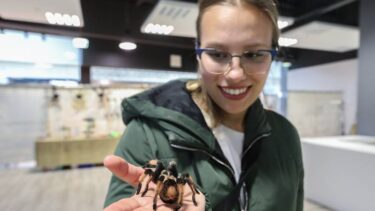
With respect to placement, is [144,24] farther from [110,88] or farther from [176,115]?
[176,115]

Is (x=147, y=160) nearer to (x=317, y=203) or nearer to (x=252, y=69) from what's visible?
(x=252, y=69)

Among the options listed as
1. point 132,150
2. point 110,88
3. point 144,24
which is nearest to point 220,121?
point 132,150

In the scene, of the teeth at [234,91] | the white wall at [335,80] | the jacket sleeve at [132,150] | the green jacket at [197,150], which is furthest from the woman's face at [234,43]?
the white wall at [335,80]

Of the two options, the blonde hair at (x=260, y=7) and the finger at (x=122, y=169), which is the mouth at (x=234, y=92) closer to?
the blonde hair at (x=260, y=7)

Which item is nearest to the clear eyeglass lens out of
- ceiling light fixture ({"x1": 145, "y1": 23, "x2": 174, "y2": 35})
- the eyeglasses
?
the eyeglasses

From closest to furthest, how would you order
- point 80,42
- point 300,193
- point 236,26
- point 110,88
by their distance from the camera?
point 236,26
point 300,193
point 110,88
point 80,42
